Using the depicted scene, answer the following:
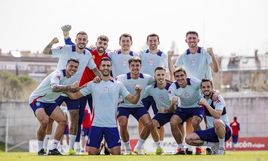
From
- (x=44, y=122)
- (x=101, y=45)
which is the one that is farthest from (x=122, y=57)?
(x=44, y=122)

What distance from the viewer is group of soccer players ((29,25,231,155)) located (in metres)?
19.5

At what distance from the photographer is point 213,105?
63.3 feet

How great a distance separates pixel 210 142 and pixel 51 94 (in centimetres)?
406

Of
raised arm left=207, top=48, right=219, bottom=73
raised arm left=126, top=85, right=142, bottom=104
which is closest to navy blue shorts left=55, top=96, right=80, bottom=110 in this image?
raised arm left=126, top=85, right=142, bottom=104

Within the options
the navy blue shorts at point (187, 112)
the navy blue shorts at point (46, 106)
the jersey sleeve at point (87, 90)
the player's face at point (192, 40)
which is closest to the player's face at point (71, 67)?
the jersey sleeve at point (87, 90)

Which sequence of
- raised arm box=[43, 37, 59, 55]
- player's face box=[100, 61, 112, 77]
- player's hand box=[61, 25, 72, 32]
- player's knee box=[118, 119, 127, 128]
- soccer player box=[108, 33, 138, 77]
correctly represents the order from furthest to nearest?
soccer player box=[108, 33, 138, 77]
player's hand box=[61, 25, 72, 32]
raised arm box=[43, 37, 59, 55]
player's knee box=[118, 119, 127, 128]
player's face box=[100, 61, 112, 77]

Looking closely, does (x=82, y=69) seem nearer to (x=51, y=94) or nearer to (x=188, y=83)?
(x=51, y=94)

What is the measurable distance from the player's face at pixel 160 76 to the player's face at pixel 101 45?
5.12ft

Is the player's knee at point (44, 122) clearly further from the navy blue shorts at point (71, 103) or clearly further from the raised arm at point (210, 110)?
the raised arm at point (210, 110)

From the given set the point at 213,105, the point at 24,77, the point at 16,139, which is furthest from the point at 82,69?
the point at 24,77

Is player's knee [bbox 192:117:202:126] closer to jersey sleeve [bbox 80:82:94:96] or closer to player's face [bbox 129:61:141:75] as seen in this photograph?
player's face [bbox 129:61:141:75]

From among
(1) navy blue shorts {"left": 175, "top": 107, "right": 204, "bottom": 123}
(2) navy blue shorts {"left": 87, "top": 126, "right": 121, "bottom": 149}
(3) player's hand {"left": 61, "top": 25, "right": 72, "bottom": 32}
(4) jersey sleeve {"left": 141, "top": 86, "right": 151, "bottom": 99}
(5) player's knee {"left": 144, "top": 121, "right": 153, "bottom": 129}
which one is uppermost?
(3) player's hand {"left": 61, "top": 25, "right": 72, "bottom": 32}

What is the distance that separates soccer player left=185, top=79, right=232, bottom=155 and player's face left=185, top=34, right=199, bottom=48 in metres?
1.81

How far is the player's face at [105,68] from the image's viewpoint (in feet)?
62.9
